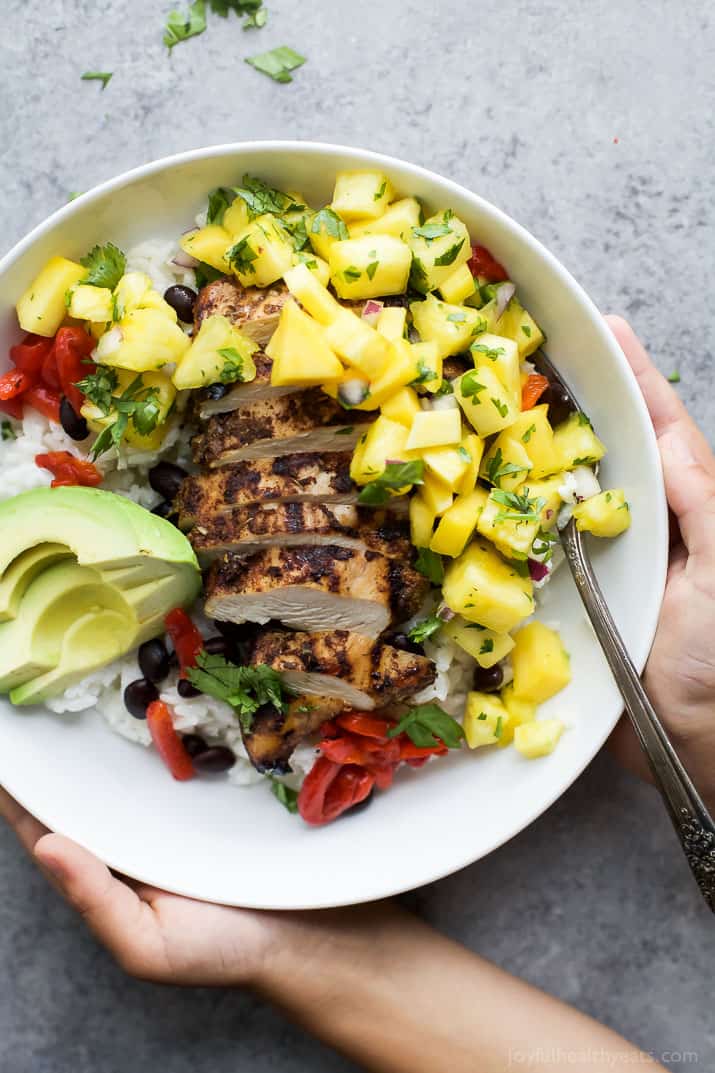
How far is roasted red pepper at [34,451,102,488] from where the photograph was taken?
3229 mm

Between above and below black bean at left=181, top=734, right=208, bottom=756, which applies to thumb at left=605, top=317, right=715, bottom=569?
above

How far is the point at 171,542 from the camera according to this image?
295cm

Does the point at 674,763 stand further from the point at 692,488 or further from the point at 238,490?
the point at 238,490

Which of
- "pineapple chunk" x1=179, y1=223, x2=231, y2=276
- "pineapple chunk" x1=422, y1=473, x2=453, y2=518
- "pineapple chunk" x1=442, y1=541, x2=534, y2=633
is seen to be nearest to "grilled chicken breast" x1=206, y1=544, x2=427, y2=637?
"pineapple chunk" x1=442, y1=541, x2=534, y2=633

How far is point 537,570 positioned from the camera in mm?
3102

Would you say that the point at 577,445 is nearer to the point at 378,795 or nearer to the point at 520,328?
the point at 520,328

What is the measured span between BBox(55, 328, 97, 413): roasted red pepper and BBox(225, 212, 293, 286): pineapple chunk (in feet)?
2.01

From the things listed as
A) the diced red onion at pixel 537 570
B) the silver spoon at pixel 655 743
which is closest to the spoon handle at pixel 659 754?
the silver spoon at pixel 655 743

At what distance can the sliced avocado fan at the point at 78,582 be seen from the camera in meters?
2.88

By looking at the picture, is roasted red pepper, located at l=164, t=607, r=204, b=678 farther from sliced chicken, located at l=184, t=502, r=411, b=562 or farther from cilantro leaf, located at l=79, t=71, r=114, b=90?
cilantro leaf, located at l=79, t=71, r=114, b=90

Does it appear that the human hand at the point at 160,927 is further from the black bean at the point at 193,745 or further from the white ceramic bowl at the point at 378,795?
the black bean at the point at 193,745

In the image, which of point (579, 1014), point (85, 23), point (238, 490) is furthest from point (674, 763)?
point (85, 23)

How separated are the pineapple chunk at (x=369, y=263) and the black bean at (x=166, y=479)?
92 cm

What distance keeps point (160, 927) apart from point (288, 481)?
161 cm
